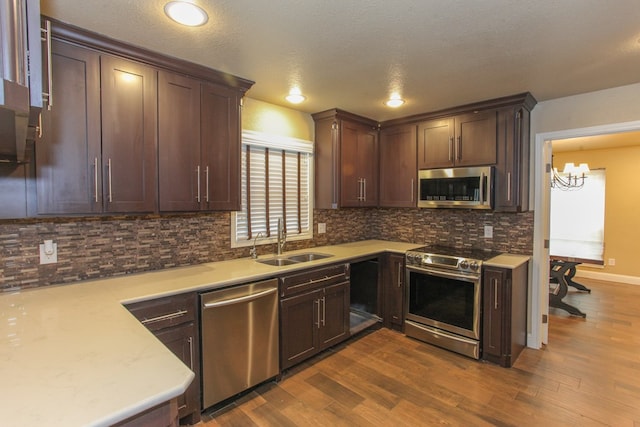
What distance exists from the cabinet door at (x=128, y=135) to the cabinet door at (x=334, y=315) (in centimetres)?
166

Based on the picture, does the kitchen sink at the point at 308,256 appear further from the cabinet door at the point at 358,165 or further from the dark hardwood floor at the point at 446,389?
the dark hardwood floor at the point at 446,389

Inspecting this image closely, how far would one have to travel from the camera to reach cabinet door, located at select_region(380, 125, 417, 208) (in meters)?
3.74

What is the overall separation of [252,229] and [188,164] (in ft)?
3.36

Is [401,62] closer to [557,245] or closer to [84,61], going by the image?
[84,61]

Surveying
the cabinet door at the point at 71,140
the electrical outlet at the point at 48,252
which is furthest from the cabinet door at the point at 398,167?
the electrical outlet at the point at 48,252

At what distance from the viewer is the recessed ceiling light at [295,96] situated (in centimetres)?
283

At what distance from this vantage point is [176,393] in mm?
942

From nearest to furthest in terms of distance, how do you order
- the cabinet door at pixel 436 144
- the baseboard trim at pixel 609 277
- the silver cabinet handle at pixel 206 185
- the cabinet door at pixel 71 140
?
the cabinet door at pixel 71 140
the silver cabinet handle at pixel 206 185
the cabinet door at pixel 436 144
the baseboard trim at pixel 609 277

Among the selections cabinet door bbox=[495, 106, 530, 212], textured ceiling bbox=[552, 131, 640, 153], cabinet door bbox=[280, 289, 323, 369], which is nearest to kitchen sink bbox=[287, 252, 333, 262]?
cabinet door bbox=[280, 289, 323, 369]

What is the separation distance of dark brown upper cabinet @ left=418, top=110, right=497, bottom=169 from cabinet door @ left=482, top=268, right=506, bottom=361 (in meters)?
1.12

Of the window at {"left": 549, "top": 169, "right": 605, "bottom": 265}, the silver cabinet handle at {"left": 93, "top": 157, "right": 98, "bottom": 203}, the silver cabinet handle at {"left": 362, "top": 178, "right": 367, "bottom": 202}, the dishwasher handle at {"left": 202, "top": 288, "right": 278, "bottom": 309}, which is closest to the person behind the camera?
the silver cabinet handle at {"left": 93, "top": 157, "right": 98, "bottom": 203}

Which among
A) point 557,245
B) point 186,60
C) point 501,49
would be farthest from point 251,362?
point 557,245

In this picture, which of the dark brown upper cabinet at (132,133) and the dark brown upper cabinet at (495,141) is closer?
the dark brown upper cabinet at (132,133)

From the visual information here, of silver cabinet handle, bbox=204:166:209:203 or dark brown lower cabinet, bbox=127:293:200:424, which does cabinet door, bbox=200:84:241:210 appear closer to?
silver cabinet handle, bbox=204:166:209:203
